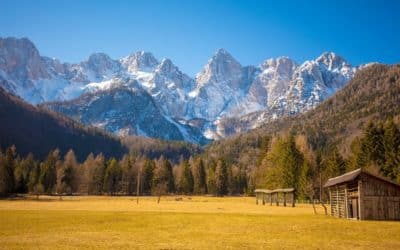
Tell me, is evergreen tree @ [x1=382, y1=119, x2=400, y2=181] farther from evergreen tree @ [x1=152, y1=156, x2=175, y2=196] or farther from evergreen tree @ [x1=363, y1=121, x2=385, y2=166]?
evergreen tree @ [x1=152, y1=156, x2=175, y2=196]

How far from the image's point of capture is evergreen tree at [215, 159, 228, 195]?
161387 millimetres

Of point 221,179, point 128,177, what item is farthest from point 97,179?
point 221,179

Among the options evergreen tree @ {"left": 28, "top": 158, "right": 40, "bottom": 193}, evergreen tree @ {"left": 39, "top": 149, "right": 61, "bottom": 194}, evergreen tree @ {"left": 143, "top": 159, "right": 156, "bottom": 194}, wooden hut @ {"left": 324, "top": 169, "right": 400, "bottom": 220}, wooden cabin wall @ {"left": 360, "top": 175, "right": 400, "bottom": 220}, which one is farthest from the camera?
evergreen tree @ {"left": 143, "top": 159, "right": 156, "bottom": 194}

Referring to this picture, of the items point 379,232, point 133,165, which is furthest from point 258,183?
point 379,232

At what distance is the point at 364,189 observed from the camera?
51906 mm

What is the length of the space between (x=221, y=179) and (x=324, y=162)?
5096 centimetres

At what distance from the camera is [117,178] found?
15550 cm

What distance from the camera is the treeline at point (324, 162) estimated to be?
8925 centimetres

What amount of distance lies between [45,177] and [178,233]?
11471 centimetres

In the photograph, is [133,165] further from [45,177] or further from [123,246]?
[123,246]

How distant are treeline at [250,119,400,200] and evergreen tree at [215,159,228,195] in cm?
3033

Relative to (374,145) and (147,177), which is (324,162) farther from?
(147,177)

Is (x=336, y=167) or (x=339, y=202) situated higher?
(x=336, y=167)

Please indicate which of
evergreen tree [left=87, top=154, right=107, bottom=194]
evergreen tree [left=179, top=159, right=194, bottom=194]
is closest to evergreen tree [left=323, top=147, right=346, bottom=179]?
evergreen tree [left=179, top=159, right=194, bottom=194]
